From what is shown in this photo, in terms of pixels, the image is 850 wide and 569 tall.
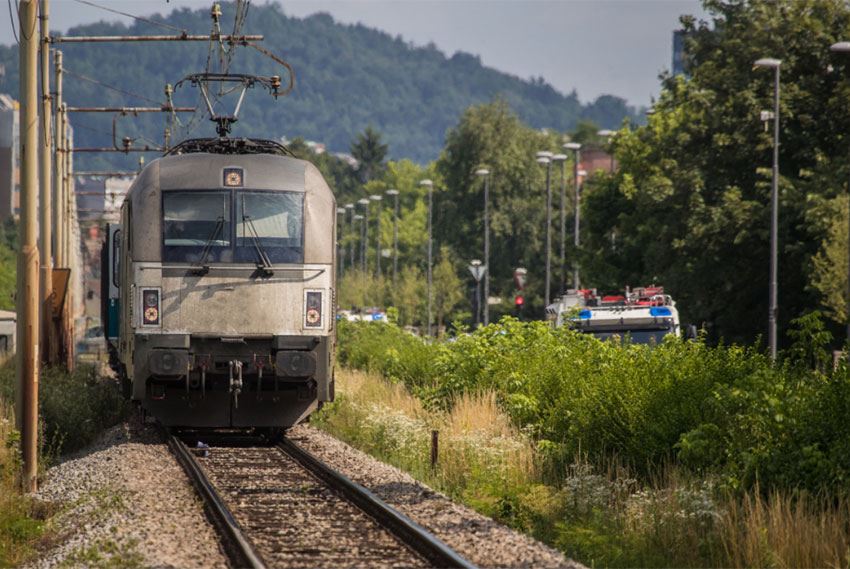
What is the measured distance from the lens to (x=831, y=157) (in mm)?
46281

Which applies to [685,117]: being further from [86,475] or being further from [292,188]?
[86,475]

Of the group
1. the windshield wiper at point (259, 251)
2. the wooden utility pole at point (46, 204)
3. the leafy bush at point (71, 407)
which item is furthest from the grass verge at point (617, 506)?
the wooden utility pole at point (46, 204)

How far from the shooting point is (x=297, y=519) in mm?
15055

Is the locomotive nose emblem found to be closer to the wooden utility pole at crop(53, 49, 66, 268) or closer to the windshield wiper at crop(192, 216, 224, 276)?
the windshield wiper at crop(192, 216, 224, 276)

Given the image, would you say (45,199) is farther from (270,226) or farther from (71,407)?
(270,226)

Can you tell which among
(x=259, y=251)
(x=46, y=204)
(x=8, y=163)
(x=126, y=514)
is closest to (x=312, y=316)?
(x=259, y=251)

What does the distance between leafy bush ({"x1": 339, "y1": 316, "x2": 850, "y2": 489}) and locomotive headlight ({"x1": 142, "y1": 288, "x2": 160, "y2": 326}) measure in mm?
5039

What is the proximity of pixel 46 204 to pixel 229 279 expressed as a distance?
489 inches

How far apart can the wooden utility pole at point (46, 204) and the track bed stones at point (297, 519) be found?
906 cm

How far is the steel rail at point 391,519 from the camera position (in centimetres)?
1253

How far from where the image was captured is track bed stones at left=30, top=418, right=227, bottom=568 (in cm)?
1272

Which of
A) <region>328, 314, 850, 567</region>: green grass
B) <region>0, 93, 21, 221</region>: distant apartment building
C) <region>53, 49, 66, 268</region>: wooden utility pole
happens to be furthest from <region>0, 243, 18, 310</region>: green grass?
<region>0, 93, 21, 221</region>: distant apartment building

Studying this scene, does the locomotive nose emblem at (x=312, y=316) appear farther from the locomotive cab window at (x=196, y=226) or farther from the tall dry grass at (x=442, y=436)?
the tall dry grass at (x=442, y=436)

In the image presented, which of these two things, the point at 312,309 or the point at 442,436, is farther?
the point at 312,309
